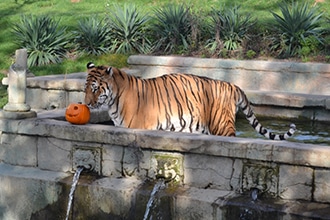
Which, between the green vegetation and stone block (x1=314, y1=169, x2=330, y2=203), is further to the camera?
the green vegetation

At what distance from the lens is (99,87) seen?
836 cm

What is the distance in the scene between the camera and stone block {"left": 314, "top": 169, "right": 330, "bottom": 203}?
655 centimetres

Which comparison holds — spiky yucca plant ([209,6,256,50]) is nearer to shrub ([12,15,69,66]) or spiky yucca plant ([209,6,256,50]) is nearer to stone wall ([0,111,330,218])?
shrub ([12,15,69,66])

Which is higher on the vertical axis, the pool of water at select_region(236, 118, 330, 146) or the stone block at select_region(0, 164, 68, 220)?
the pool of water at select_region(236, 118, 330, 146)

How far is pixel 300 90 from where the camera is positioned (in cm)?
1277

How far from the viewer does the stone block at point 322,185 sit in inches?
258

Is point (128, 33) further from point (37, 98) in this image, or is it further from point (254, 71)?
point (37, 98)

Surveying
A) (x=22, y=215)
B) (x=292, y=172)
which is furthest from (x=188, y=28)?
(x=292, y=172)

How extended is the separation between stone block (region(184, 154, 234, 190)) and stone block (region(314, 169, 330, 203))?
0.83 m

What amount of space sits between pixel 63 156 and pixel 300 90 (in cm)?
584

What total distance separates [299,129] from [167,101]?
9.10ft

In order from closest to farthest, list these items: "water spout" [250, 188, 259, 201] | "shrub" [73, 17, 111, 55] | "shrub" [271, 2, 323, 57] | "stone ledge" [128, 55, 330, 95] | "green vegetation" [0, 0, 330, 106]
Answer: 1. "water spout" [250, 188, 259, 201]
2. "stone ledge" [128, 55, 330, 95]
3. "shrub" [271, 2, 323, 57]
4. "green vegetation" [0, 0, 330, 106]
5. "shrub" [73, 17, 111, 55]

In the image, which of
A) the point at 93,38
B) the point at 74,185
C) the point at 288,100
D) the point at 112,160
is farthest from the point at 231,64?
the point at 74,185

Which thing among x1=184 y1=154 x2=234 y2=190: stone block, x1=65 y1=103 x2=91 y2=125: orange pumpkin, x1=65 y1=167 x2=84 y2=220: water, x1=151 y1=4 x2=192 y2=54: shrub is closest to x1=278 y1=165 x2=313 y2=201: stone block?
x1=184 y1=154 x2=234 y2=190: stone block
